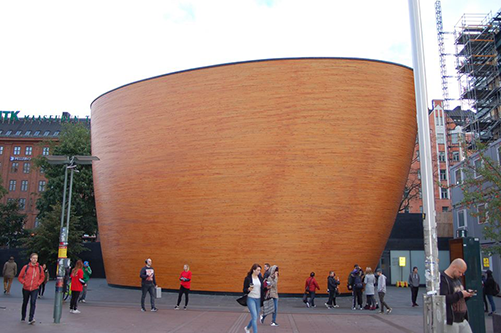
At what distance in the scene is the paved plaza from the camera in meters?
10.4

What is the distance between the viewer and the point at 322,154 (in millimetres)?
19062

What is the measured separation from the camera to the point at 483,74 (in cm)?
3441

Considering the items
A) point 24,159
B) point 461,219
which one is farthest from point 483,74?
point 24,159

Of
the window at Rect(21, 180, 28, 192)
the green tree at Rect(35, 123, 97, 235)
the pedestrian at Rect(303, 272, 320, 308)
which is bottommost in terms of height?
the pedestrian at Rect(303, 272, 320, 308)

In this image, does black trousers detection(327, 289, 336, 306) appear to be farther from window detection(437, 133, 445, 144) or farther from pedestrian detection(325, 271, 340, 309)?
window detection(437, 133, 445, 144)

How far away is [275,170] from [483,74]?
81.1 ft

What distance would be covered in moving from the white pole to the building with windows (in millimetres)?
62340

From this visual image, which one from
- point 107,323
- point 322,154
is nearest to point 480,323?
point 107,323

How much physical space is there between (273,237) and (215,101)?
6997mm

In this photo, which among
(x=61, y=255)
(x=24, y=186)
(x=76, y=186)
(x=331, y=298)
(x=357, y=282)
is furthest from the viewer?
(x=24, y=186)

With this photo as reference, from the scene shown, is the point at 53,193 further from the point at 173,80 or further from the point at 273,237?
the point at 273,237

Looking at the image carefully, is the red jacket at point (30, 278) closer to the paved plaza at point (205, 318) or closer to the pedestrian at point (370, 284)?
the paved plaza at point (205, 318)

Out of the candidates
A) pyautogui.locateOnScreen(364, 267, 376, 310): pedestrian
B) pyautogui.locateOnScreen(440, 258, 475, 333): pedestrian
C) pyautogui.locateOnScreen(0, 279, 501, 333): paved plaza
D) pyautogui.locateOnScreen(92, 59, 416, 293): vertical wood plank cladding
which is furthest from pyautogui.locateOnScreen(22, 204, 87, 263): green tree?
pyautogui.locateOnScreen(440, 258, 475, 333): pedestrian

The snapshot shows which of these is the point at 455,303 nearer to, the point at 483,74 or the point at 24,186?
the point at 483,74
